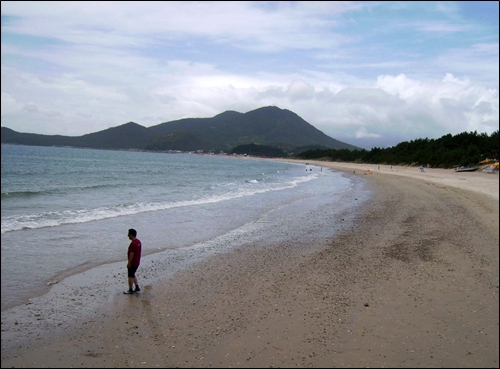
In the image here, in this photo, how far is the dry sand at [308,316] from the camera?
470cm

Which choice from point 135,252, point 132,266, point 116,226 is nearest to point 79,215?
point 116,226

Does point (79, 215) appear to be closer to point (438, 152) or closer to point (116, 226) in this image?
point (116, 226)

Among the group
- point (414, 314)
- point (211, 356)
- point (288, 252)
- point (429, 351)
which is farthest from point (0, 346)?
point (288, 252)

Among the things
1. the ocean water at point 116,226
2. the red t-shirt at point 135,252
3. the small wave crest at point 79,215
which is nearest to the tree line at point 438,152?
the ocean water at point 116,226

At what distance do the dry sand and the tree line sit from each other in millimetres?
16501

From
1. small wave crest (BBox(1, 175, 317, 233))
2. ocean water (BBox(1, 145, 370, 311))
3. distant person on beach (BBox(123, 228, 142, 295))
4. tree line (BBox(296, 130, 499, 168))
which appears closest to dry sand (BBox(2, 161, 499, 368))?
distant person on beach (BBox(123, 228, 142, 295))

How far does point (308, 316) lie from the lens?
246 inches

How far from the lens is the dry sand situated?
4.70 metres

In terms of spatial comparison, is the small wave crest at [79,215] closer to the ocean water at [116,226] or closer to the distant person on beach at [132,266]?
the ocean water at [116,226]

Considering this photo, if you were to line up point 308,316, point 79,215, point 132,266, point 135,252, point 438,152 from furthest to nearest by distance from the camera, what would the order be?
point 438,152
point 79,215
point 135,252
point 132,266
point 308,316

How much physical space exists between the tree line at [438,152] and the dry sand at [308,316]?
16.5m

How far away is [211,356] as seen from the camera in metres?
5.02

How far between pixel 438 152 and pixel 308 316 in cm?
5994

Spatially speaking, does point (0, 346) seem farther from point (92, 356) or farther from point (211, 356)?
point (211, 356)
